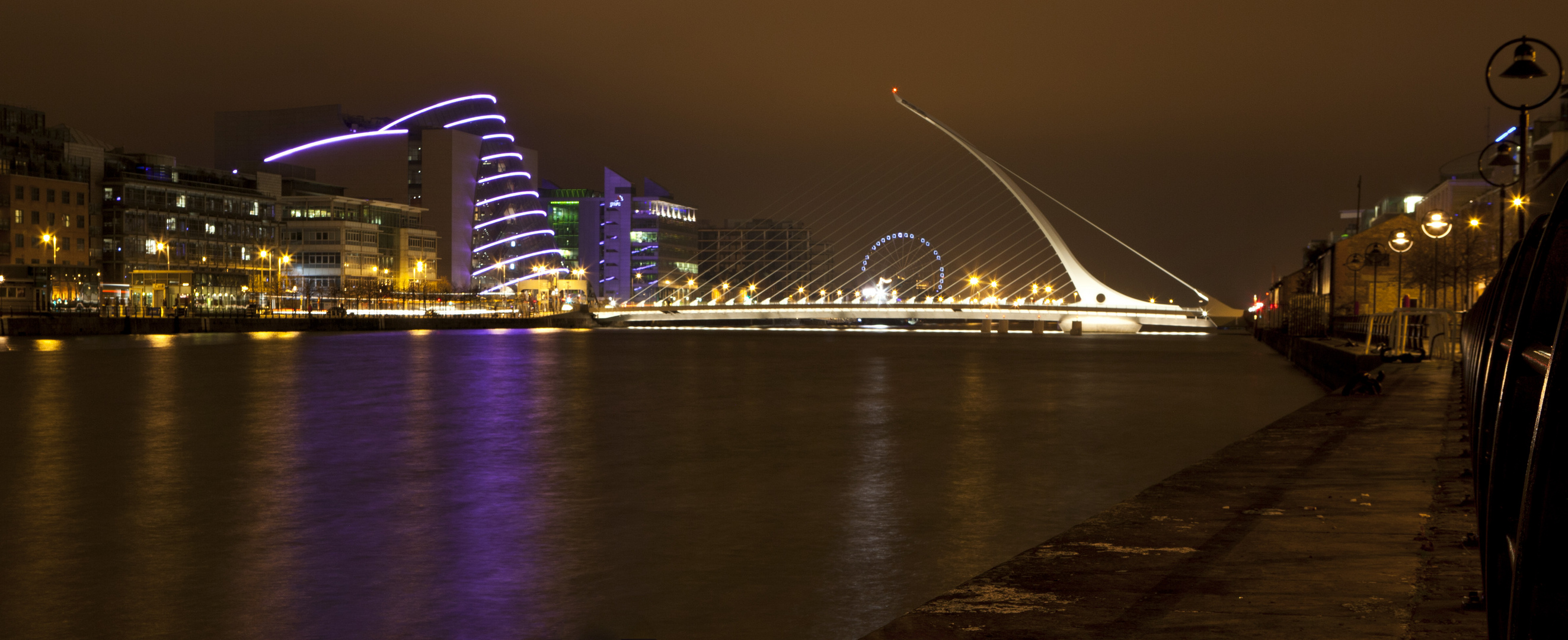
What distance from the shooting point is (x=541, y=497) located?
38.1 ft

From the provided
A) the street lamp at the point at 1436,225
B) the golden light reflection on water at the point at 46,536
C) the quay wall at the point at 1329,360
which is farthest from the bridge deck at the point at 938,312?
the golden light reflection on water at the point at 46,536

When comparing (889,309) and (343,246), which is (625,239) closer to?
(343,246)

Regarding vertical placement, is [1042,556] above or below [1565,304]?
below

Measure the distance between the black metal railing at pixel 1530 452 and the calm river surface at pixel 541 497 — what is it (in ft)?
12.7

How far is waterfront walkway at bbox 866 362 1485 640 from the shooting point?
15.9 ft

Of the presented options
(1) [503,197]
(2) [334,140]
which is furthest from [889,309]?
(2) [334,140]

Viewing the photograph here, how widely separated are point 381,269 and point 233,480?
110 m

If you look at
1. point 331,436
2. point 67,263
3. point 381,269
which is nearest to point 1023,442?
point 331,436

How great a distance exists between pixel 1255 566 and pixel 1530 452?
382cm

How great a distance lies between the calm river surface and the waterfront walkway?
126 centimetres

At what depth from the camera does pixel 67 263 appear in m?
88.1

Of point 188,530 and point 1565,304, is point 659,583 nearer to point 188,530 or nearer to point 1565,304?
point 188,530

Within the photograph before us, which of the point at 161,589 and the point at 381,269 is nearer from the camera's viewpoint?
the point at 161,589

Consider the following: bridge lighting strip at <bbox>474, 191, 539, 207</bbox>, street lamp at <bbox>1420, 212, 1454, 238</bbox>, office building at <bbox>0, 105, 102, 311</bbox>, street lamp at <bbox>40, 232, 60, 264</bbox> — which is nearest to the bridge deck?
bridge lighting strip at <bbox>474, 191, 539, 207</bbox>
